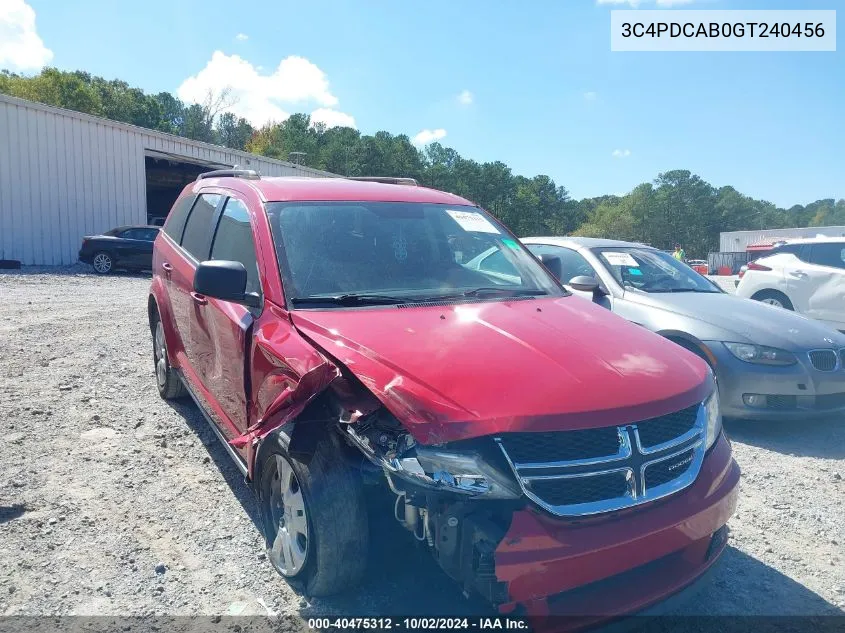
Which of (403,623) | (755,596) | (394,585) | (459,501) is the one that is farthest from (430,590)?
(755,596)

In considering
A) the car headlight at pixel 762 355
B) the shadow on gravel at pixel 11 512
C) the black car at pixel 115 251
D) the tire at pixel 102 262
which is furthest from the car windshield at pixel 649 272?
the tire at pixel 102 262

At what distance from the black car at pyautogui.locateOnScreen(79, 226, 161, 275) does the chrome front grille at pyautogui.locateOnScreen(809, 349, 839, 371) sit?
1744 cm

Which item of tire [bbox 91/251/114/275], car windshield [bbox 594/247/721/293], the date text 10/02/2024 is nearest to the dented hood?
the date text 10/02/2024

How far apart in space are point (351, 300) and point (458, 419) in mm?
1115

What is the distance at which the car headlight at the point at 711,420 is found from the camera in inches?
105

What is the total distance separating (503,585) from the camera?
203 centimetres

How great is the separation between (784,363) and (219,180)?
4.50 m

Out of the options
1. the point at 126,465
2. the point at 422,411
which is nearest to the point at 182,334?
the point at 126,465

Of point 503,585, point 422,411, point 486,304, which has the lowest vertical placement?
point 503,585

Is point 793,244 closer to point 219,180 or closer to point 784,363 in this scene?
point 784,363

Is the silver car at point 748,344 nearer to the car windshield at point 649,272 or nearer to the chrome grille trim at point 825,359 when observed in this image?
the chrome grille trim at point 825,359

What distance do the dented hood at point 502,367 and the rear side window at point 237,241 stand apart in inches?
22.1

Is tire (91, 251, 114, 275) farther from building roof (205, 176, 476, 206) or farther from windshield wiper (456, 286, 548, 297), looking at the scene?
windshield wiper (456, 286, 548, 297)

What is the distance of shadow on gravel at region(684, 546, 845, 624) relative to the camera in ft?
9.25
